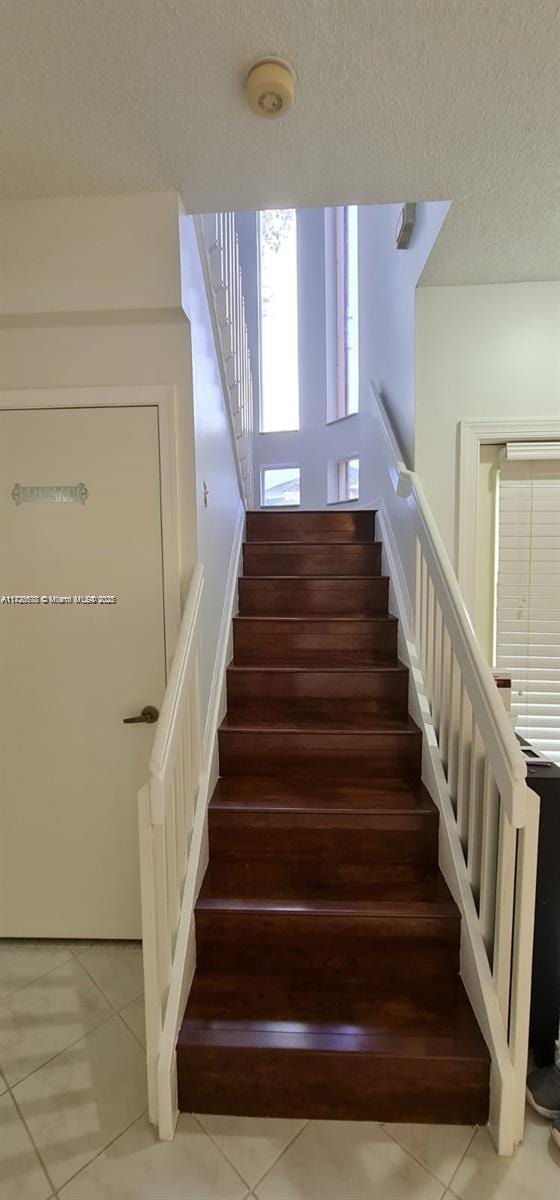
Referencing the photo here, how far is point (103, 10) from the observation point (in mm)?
1173

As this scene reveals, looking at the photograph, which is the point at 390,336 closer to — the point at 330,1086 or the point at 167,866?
the point at 167,866

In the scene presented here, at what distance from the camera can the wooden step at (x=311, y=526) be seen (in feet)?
10.6

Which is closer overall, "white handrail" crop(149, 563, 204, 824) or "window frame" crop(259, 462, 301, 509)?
"white handrail" crop(149, 563, 204, 824)

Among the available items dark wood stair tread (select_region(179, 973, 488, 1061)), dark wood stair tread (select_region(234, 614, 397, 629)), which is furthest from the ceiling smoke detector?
dark wood stair tread (select_region(179, 973, 488, 1061))

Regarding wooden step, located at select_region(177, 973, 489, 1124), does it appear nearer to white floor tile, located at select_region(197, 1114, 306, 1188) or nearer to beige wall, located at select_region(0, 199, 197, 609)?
white floor tile, located at select_region(197, 1114, 306, 1188)

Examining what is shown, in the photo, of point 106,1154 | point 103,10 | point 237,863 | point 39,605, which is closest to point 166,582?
point 39,605

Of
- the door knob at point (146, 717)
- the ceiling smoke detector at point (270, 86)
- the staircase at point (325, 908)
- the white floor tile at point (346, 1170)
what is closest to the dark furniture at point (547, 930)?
the staircase at point (325, 908)

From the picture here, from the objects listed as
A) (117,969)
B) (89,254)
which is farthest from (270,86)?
(117,969)

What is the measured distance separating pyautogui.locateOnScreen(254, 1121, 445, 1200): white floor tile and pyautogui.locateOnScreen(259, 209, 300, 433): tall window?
591cm

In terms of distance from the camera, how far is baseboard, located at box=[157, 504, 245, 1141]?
1436 mm

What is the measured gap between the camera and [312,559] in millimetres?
3035

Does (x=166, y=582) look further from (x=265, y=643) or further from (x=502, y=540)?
(x=502, y=540)

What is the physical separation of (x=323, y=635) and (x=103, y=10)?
6.83 ft

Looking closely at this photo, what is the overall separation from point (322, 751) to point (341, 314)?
16.7 ft
